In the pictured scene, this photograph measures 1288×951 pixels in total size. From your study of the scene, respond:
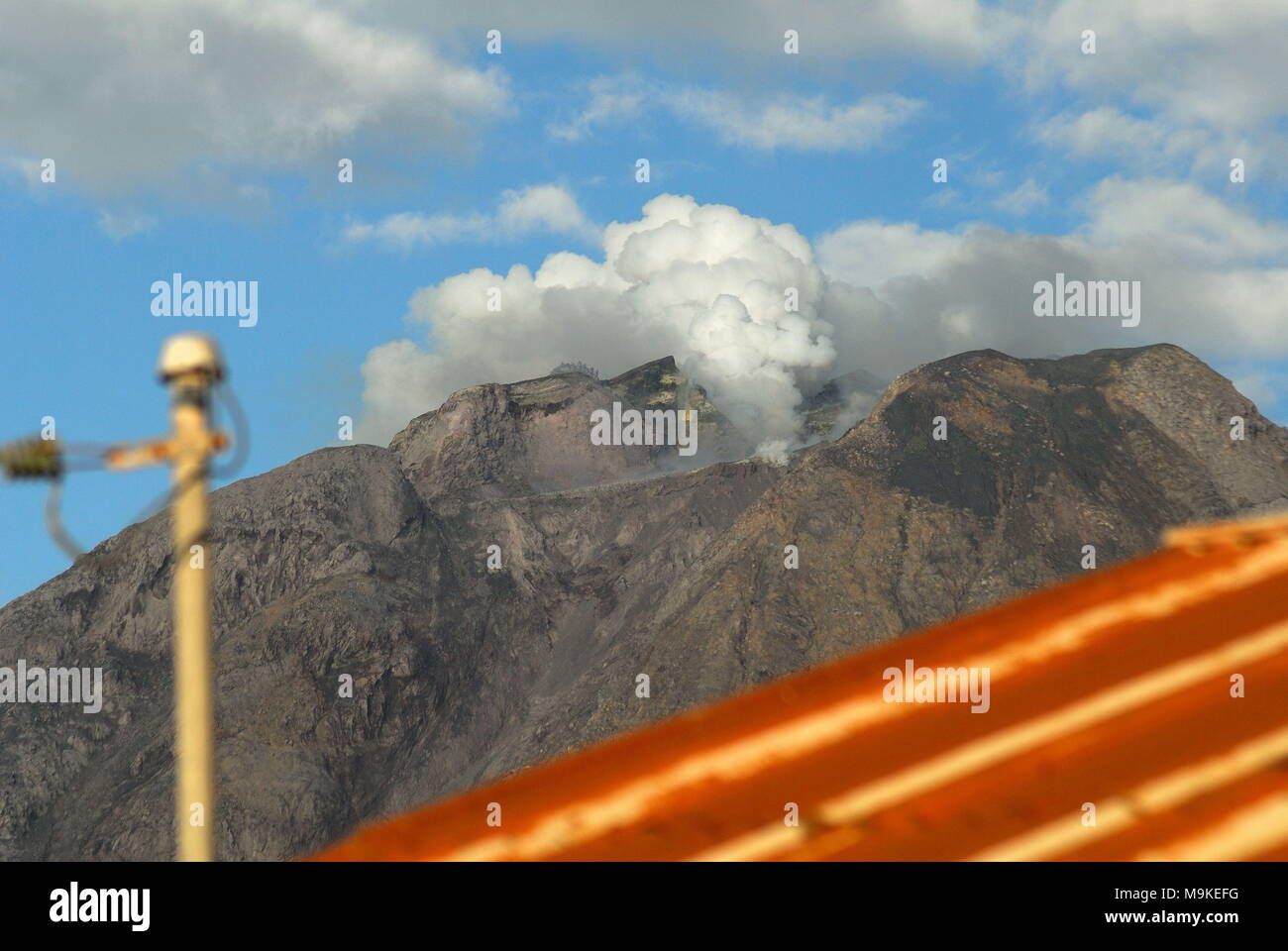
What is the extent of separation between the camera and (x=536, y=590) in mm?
80938

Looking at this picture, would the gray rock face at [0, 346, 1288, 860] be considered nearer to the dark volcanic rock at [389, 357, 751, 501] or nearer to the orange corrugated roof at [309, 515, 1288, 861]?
the dark volcanic rock at [389, 357, 751, 501]

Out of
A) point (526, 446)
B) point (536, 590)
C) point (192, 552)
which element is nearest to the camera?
point (192, 552)

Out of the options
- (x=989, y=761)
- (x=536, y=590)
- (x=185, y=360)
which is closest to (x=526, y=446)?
(x=536, y=590)

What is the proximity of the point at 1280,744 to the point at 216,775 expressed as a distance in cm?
6294

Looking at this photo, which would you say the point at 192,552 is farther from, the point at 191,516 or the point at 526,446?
the point at 526,446

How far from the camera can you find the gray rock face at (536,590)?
61.1 m

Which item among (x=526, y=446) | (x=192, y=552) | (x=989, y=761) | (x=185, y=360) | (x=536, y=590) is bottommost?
(x=989, y=761)

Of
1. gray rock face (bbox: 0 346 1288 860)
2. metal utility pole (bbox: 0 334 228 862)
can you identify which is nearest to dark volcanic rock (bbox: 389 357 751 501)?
gray rock face (bbox: 0 346 1288 860)

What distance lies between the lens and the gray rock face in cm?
6106

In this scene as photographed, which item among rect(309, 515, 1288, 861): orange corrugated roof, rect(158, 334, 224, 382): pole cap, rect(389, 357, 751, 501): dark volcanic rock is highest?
rect(389, 357, 751, 501): dark volcanic rock

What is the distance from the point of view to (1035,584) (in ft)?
199

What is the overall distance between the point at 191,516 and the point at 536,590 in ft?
252

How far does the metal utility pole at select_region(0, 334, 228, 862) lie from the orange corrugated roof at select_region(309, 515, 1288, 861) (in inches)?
42.0

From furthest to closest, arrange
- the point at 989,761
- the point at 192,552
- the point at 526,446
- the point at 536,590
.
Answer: the point at 526,446 → the point at 536,590 → the point at 192,552 → the point at 989,761
